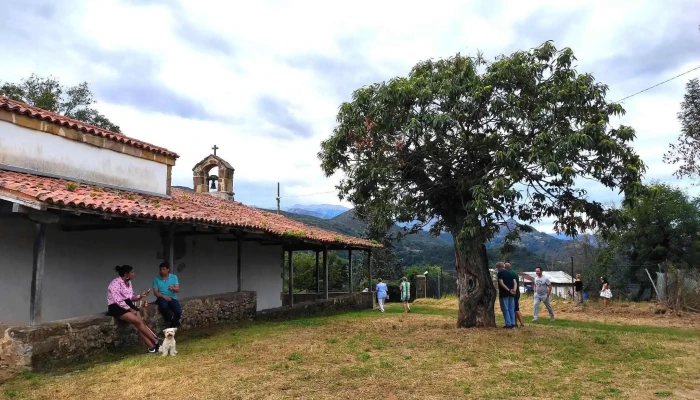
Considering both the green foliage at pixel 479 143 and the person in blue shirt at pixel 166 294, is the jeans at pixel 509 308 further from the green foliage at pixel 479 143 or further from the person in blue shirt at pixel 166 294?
A: the person in blue shirt at pixel 166 294

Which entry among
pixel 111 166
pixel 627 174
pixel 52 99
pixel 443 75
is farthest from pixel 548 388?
pixel 52 99

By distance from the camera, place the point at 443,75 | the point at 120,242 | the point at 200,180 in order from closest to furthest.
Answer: the point at 443,75
the point at 120,242
the point at 200,180

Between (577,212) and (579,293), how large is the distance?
1148cm

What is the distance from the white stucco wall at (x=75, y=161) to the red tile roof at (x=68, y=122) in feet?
0.90

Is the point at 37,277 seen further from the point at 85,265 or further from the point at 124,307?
the point at 85,265

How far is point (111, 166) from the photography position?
36.5 ft

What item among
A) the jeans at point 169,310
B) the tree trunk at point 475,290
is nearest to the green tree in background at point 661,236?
the tree trunk at point 475,290

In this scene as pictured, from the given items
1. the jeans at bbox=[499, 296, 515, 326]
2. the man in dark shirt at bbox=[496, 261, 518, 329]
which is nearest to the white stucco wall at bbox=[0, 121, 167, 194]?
the man in dark shirt at bbox=[496, 261, 518, 329]

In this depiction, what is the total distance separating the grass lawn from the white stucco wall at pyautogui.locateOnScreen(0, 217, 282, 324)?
210 centimetres

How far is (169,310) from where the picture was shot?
8914 millimetres

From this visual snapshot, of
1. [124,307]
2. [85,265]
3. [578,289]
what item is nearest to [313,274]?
[578,289]

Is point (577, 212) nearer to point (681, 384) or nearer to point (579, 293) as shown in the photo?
point (681, 384)

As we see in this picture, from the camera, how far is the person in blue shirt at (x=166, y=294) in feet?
28.7

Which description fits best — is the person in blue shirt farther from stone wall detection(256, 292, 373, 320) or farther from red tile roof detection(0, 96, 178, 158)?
stone wall detection(256, 292, 373, 320)
